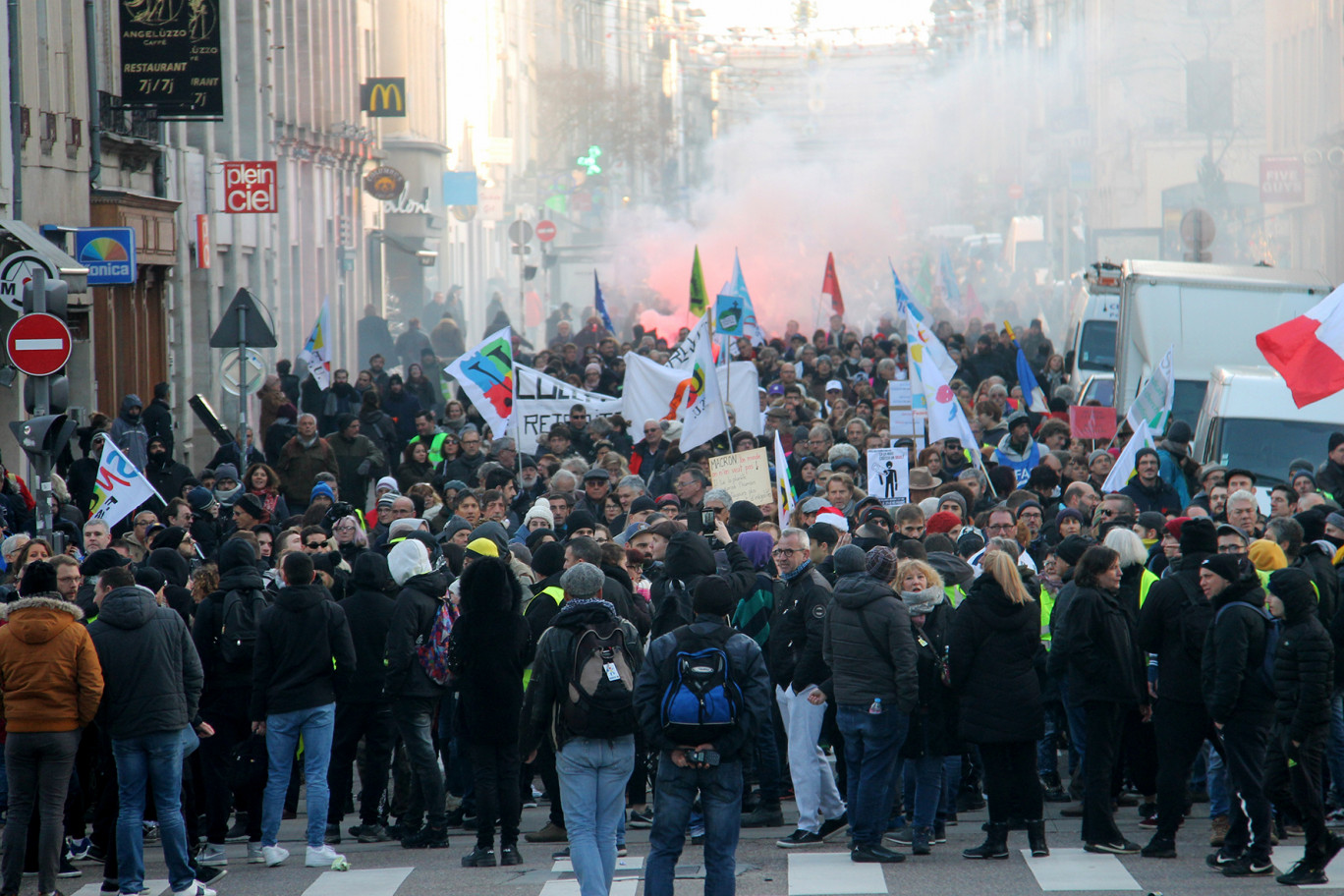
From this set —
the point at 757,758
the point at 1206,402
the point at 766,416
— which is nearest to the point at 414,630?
the point at 757,758

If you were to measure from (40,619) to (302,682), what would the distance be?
146 centimetres

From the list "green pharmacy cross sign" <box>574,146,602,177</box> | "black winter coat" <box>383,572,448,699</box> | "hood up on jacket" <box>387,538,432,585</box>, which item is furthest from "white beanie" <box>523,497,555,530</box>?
"green pharmacy cross sign" <box>574,146,602,177</box>

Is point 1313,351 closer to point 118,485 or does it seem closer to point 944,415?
point 944,415

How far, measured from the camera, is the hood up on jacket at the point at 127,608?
338 inches

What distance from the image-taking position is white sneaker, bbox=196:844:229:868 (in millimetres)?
9422

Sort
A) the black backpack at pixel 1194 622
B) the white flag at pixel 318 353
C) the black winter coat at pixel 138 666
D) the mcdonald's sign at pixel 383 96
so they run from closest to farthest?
1. the black winter coat at pixel 138 666
2. the black backpack at pixel 1194 622
3. the white flag at pixel 318 353
4. the mcdonald's sign at pixel 383 96

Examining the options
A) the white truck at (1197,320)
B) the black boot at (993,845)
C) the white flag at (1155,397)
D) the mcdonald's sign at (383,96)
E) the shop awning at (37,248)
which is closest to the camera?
the black boot at (993,845)

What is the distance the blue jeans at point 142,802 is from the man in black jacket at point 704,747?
2503 mm

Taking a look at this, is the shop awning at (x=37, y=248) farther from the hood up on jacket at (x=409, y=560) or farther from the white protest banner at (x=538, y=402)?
the hood up on jacket at (x=409, y=560)

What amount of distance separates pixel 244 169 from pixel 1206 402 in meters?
16.1

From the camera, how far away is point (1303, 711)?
8289 mm

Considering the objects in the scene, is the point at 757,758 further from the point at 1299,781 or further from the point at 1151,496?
the point at 1151,496

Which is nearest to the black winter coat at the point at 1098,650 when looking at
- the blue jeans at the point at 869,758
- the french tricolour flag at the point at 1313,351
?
the blue jeans at the point at 869,758

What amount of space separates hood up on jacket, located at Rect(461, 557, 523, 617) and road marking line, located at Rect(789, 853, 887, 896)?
2.03m
